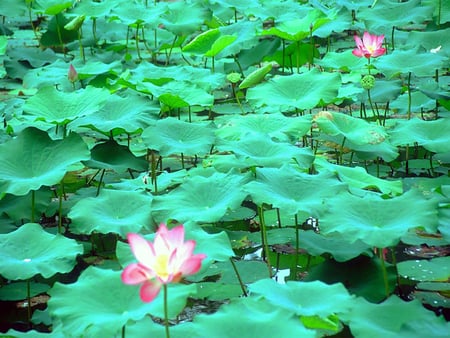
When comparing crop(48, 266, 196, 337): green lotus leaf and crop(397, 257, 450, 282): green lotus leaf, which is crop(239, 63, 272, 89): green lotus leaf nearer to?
crop(397, 257, 450, 282): green lotus leaf

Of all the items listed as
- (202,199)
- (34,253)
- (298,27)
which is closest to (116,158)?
(202,199)

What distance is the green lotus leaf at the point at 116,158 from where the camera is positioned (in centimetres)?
258

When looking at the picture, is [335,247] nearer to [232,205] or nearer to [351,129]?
[232,205]

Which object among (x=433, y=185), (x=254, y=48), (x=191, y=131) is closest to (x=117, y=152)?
(x=191, y=131)

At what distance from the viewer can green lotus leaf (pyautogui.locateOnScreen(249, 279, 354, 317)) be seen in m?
1.59

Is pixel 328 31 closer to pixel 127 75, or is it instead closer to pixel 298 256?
pixel 127 75

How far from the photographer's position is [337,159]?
285 cm

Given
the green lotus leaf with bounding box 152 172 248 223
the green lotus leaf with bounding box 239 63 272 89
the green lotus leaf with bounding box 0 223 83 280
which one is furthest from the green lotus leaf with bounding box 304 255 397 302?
the green lotus leaf with bounding box 239 63 272 89

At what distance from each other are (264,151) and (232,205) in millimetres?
332

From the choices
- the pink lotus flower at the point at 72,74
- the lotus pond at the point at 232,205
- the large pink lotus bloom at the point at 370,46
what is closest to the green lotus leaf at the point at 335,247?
the lotus pond at the point at 232,205

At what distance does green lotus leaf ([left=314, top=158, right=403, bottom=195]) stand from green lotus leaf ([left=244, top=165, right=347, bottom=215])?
0.19m

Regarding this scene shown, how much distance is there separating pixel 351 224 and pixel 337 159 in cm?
101

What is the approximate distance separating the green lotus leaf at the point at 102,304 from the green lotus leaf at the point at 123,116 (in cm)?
92

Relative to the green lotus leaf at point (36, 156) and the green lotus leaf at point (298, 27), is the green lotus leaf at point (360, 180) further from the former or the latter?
the green lotus leaf at point (298, 27)
